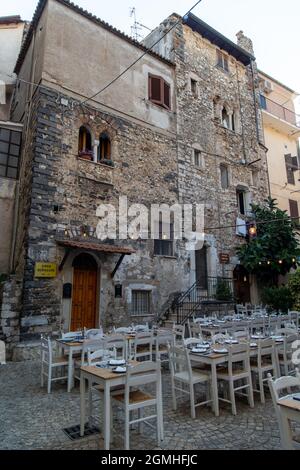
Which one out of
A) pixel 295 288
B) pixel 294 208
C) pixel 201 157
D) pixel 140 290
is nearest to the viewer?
pixel 140 290

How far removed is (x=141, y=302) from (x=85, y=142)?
225 inches

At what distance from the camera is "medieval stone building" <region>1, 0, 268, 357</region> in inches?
347

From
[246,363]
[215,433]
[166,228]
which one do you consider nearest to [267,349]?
[246,363]

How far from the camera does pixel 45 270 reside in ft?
27.9

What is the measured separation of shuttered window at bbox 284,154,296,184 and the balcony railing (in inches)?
94.9

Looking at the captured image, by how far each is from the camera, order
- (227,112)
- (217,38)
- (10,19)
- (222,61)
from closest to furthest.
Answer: (10,19), (217,38), (227,112), (222,61)

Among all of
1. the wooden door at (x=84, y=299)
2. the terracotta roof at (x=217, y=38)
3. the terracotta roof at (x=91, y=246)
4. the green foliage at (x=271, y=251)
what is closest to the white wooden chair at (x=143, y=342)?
the wooden door at (x=84, y=299)

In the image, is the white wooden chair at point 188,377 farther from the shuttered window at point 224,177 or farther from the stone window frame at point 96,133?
the shuttered window at point 224,177

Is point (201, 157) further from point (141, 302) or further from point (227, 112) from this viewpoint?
point (141, 302)

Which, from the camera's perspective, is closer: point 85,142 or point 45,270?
point 45,270

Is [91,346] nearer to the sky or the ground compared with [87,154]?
nearer to the ground

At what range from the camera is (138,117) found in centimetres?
1205

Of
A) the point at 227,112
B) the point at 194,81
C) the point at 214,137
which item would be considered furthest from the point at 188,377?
the point at 227,112
